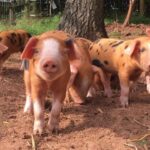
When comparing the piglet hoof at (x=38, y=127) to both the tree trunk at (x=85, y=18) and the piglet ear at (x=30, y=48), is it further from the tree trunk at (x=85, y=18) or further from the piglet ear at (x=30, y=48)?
the tree trunk at (x=85, y=18)

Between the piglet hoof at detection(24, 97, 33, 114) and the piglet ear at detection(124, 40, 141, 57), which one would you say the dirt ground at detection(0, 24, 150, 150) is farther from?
the piglet ear at detection(124, 40, 141, 57)

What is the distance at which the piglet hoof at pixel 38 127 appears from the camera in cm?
396

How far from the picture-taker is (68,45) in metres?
3.96

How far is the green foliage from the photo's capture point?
38.3 ft

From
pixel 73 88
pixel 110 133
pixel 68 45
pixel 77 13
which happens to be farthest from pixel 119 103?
pixel 77 13

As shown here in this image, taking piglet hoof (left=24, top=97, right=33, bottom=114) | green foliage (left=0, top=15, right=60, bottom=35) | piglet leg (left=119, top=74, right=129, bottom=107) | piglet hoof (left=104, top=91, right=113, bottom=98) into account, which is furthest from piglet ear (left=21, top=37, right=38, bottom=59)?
green foliage (left=0, top=15, right=60, bottom=35)

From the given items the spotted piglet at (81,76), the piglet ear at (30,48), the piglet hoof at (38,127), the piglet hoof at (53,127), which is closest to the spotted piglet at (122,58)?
the spotted piglet at (81,76)

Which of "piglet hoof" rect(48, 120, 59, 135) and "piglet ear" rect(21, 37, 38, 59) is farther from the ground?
"piglet ear" rect(21, 37, 38, 59)

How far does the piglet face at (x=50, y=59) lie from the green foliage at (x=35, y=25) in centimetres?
740

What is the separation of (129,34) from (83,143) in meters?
7.08

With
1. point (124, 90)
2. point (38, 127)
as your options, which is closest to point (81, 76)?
point (124, 90)

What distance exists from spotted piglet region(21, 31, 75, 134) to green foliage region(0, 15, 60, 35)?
7.18m

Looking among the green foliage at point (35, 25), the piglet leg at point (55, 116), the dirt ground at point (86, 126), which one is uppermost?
the piglet leg at point (55, 116)

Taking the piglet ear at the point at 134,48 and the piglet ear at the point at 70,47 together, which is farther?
the piglet ear at the point at 134,48
